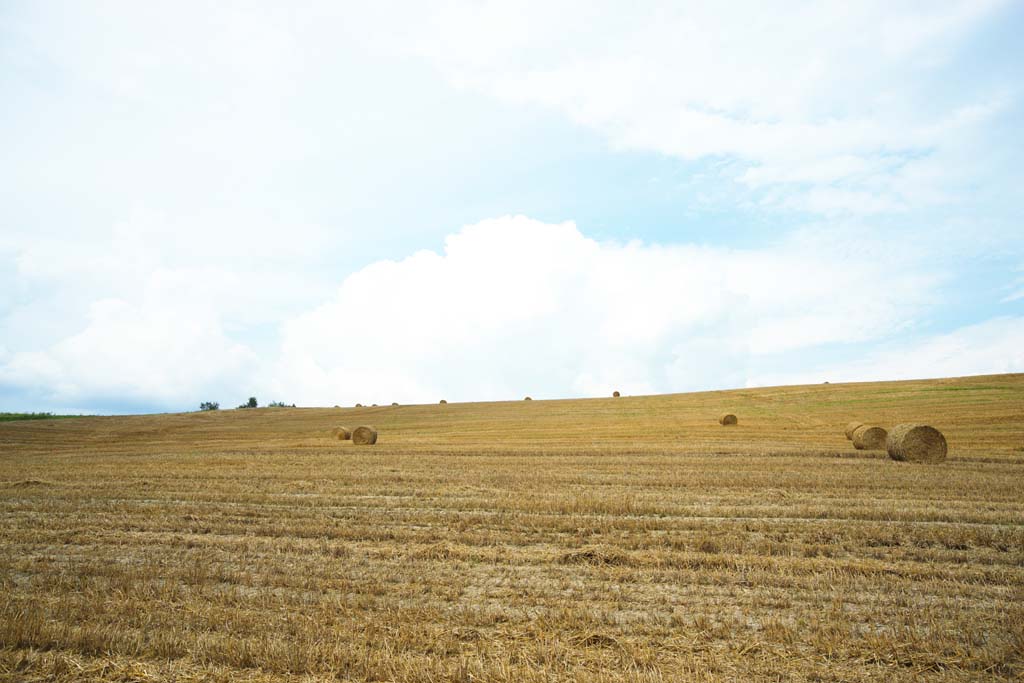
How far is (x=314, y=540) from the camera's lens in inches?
369

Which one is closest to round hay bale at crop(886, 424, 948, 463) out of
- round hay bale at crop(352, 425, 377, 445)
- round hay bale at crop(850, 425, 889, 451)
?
round hay bale at crop(850, 425, 889, 451)

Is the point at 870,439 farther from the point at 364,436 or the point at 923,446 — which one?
the point at 364,436

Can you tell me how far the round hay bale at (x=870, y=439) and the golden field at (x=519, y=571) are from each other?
14.1 feet

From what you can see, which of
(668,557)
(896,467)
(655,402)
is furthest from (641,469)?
(655,402)

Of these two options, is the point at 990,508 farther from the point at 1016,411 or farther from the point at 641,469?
the point at 1016,411

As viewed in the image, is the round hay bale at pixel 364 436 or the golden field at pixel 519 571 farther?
the round hay bale at pixel 364 436

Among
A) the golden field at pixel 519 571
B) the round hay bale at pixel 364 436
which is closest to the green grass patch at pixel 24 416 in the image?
the round hay bale at pixel 364 436

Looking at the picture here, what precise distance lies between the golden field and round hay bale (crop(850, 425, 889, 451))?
4.31 meters

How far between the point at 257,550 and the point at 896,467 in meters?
16.5

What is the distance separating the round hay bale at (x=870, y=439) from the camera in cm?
2244

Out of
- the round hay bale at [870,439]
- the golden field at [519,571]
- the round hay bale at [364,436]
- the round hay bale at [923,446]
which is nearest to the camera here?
the golden field at [519,571]

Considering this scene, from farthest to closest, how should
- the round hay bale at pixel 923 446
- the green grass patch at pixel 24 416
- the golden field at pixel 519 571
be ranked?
1. the green grass patch at pixel 24 416
2. the round hay bale at pixel 923 446
3. the golden field at pixel 519 571

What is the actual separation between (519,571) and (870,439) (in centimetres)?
1957

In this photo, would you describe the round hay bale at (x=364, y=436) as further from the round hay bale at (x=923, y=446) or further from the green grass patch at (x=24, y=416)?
the green grass patch at (x=24, y=416)
